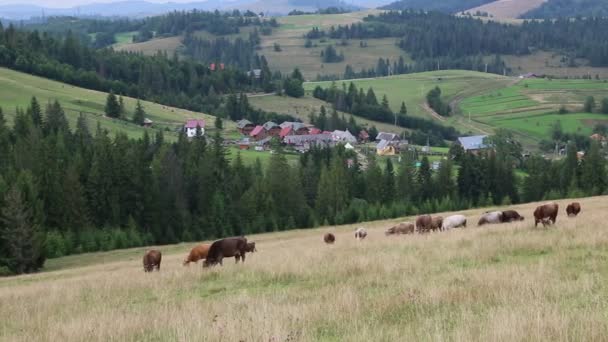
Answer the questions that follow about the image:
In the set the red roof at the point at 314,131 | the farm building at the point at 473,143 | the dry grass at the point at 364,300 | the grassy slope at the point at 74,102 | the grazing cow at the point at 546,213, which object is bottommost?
the farm building at the point at 473,143

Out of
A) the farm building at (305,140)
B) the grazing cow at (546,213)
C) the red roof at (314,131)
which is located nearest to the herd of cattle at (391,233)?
the grazing cow at (546,213)

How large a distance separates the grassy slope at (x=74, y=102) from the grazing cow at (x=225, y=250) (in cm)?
11388

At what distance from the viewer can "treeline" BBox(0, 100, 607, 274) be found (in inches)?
2566

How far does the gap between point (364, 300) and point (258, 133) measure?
15547cm

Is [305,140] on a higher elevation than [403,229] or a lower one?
lower

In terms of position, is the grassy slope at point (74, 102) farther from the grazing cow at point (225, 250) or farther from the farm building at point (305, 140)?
the grazing cow at point (225, 250)

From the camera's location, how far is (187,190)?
8744 centimetres

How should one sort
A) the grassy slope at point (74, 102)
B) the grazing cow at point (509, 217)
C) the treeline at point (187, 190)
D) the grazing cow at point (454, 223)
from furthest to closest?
1. the grassy slope at point (74, 102)
2. the treeline at point (187, 190)
3. the grazing cow at point (454, 223)
4. the grazing cow at point (509, 217)

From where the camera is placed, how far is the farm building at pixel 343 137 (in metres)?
172

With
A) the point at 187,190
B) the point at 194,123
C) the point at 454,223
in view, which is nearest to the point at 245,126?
the point at 194,123

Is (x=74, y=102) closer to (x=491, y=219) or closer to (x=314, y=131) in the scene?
(x=314, y=131)

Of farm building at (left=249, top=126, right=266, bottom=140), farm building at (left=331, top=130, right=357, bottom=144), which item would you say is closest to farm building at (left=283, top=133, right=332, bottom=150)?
farm building at (left=331, top=130, right=357, bottom=144)

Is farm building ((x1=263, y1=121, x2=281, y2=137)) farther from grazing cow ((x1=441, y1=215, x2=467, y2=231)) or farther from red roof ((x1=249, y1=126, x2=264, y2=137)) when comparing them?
grazing cow ((x1=441, y1=215, x2=467, y2=231))

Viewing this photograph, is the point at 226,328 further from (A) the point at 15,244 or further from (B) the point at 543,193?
(B) the point at 543,193
